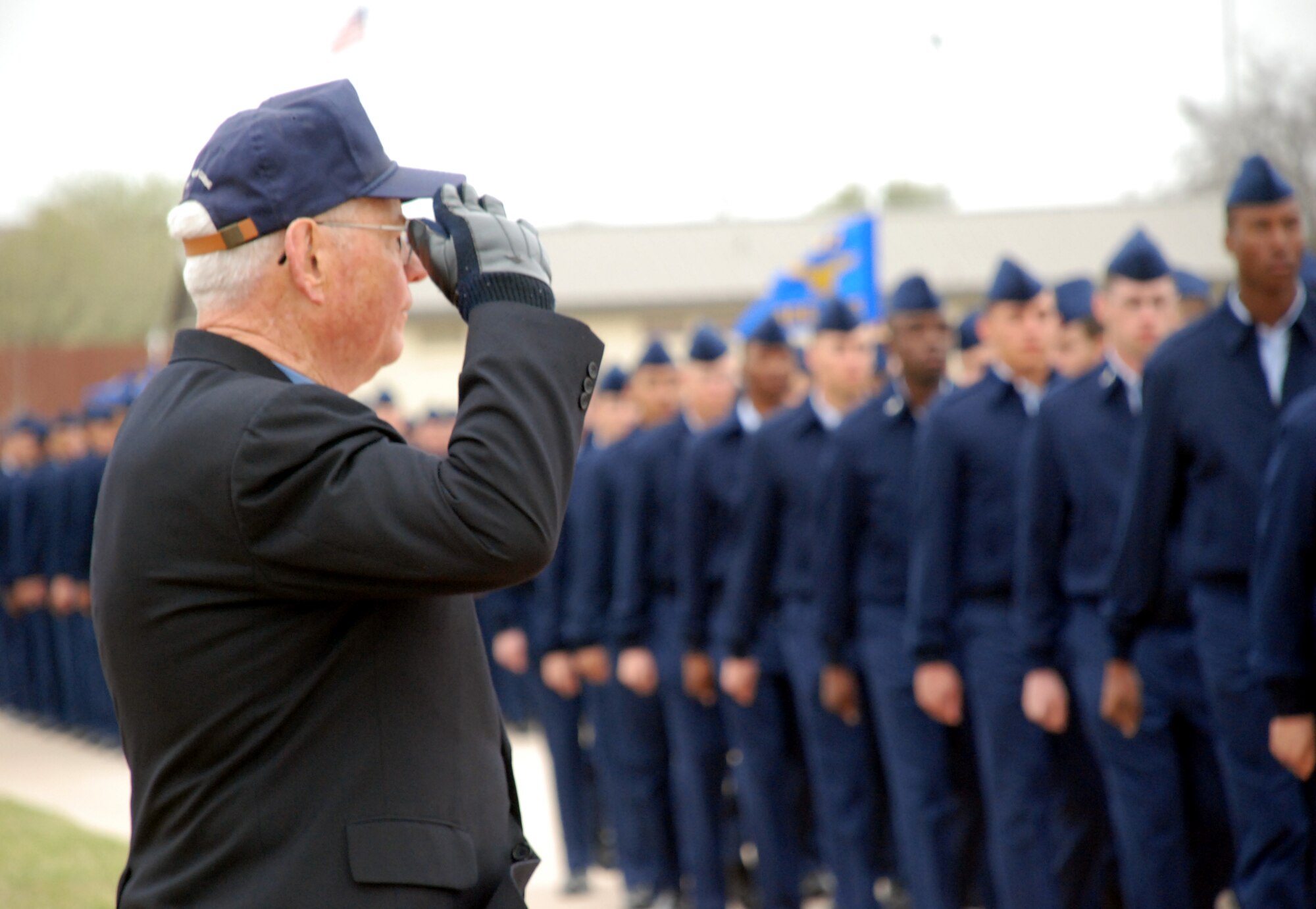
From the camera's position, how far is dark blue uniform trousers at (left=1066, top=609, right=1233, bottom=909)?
17.9 ft

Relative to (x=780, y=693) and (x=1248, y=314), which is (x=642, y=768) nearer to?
(x=780, y=693)

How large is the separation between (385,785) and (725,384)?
723cm

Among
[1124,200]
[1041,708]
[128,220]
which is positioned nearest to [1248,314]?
[1041,708]

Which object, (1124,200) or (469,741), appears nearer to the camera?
(469,741)

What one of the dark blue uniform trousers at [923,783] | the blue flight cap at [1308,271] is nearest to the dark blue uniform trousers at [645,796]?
the dark blue uniform trousers at [923,783]

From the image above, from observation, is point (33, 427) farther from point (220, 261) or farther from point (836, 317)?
point (220, 261)

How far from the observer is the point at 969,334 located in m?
9.48

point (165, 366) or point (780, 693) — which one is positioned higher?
point (165, 366)

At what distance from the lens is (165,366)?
2277 millimetres

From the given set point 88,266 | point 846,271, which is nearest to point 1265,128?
point 846,271

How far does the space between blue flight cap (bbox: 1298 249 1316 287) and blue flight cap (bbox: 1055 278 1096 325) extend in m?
1.07

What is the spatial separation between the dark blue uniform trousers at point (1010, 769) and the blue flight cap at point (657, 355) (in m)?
3.48

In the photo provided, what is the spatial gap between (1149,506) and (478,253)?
3.56 meters

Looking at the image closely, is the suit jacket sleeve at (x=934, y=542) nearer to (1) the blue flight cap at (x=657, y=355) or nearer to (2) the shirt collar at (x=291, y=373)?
(1) the blue flight cap at (x=657, y=355)
